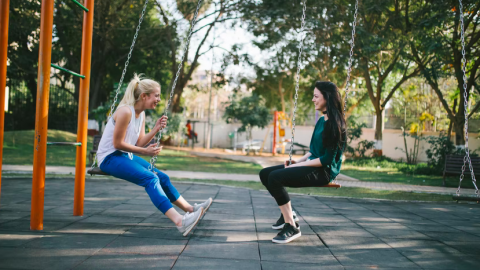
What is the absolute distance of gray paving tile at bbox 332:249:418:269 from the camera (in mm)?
2984

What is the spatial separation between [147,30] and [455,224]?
16.4m

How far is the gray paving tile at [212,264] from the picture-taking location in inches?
108

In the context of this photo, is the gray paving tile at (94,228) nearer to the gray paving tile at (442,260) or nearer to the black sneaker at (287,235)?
the black sneaker at (287,235)

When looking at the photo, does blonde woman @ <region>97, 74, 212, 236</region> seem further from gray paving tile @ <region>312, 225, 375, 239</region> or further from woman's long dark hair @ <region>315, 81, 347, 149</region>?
woman's long dark hair @ <region>315, 81, 347, 149</region>

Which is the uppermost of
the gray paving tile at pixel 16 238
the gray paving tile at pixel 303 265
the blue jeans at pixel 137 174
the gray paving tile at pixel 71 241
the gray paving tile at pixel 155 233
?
the blue jeans at pixel 137 174

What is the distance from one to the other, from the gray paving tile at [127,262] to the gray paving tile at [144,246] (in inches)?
4.0

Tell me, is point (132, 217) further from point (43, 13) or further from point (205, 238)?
point (43, 13)

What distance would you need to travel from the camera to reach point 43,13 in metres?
3.62

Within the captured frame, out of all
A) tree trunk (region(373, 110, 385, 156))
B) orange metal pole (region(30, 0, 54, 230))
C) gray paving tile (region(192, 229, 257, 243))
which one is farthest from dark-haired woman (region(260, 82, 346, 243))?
tree trunk (region(373, 110, 385, 156))

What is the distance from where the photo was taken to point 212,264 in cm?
283

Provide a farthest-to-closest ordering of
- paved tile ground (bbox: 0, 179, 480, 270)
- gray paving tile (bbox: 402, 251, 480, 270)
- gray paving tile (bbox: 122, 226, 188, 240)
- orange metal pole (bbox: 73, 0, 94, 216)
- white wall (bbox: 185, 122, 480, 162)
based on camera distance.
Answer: white wall (bbox: 185, 122, 480, 162) → orange metal pole (bbox: 73, 0, 94, 216) → gray paving tile (bbox: 122, 226, 188, 240) → gray paving tile (bbox: 402, 251, 480, 270) → paved tile ground (bbox: 0, 179, 480, 270)

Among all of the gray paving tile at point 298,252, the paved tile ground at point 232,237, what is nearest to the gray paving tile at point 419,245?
the paved tile ground at point 232,237

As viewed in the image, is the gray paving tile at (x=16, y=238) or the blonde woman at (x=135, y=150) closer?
the gray paving tile at (x=16, y=238)

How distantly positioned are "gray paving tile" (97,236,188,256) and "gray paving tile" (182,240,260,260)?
0.32ft
